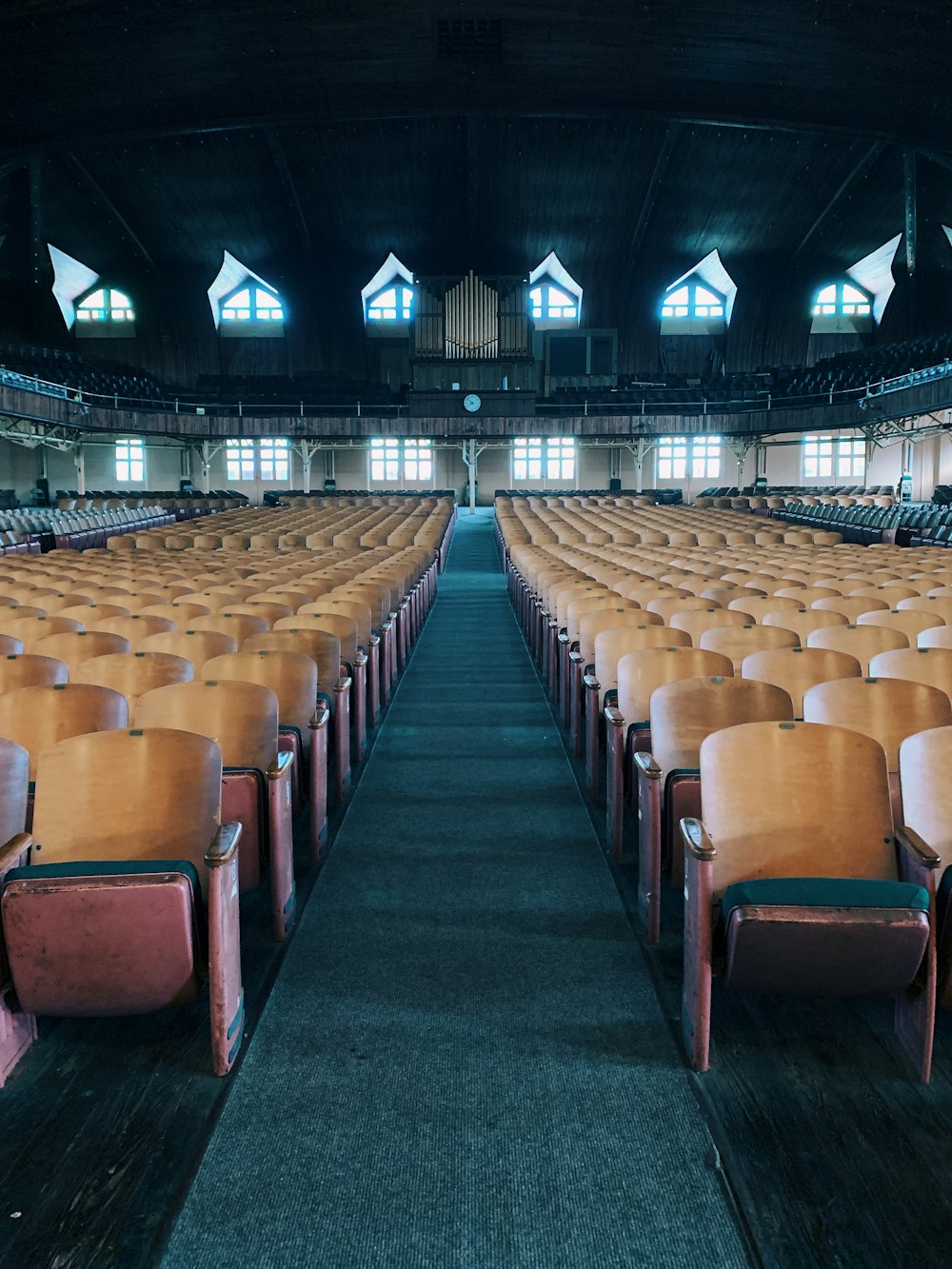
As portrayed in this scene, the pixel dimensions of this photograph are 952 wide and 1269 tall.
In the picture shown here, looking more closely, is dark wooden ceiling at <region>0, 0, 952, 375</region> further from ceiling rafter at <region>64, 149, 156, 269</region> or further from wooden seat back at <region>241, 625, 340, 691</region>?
wooden seat back at <region>241, 625, 340, 691</region>

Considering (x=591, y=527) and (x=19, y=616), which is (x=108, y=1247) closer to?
(x=19, y=616)

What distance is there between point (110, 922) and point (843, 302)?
36.7m

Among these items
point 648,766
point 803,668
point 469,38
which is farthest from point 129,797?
point 469,38

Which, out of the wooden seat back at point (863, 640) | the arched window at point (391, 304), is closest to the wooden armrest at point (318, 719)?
the wooden seat back at point (863, 640)

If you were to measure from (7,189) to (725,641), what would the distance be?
28.8 m

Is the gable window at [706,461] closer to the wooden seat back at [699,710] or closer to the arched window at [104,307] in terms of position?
the arched window at [104,307]

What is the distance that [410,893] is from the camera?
11.4 feet

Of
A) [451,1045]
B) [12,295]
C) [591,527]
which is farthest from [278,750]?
[12,295]

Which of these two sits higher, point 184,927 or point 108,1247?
point 184,927

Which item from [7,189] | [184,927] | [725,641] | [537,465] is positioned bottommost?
[184,927]

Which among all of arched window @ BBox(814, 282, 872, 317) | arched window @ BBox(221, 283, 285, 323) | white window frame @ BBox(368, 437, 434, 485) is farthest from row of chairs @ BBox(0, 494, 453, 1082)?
arched window @ BBox(814, 282, 872, 317)

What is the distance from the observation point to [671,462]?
33.2 m

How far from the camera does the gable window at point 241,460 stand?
1316 inches

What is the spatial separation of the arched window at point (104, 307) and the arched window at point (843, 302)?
26655mm
